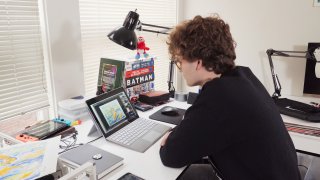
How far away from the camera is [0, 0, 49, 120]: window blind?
4.74 ft

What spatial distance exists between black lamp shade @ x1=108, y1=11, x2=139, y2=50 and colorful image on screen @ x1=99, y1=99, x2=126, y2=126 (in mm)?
369

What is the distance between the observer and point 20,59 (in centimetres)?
152

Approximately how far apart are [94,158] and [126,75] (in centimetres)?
80

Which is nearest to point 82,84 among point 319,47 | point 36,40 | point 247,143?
point 36,40

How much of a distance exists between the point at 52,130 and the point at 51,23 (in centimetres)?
65

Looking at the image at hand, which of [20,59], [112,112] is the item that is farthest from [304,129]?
[20,59]

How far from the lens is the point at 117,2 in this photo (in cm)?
213

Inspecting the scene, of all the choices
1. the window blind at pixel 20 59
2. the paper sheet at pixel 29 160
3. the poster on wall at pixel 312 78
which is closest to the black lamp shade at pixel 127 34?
the window blind at pixel 20 59

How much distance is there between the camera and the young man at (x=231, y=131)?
94 centimetres

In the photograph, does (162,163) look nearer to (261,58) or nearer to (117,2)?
(117,2)

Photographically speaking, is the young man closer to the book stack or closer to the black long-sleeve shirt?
the black long-sleeve shirt

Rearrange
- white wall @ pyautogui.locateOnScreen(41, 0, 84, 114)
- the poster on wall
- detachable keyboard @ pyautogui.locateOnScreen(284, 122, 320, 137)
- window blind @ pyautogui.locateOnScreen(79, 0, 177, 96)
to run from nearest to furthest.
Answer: detachable keyboard @ pyautogui.locateOnScreen(284, 122, 320, 137) < white wall @ pyautogui.locateOnScreen(41, 0, 84, 114) < window blind @ pyautogui.locateOnScreen(79, 0, 177, 96) < the poster on wall

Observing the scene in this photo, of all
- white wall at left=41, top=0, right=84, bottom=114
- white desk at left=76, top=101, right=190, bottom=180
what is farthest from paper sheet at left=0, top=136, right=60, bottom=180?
white wall at left=41, top=0, right=84, bottom=114

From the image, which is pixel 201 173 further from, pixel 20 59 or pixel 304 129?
pixel 20 59
